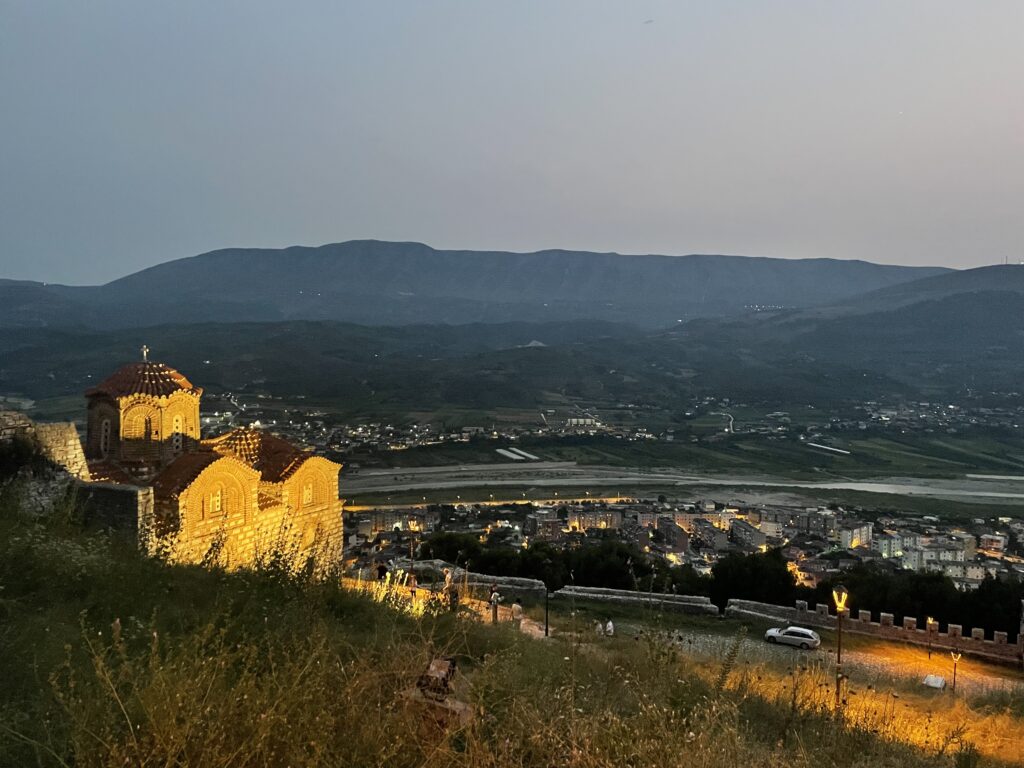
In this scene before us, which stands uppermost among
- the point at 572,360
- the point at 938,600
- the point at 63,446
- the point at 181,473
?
the point at 572,360

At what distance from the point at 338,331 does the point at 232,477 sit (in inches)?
5323

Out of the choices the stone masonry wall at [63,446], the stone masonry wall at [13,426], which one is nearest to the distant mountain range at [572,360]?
the stone masonry wall at [63,446]

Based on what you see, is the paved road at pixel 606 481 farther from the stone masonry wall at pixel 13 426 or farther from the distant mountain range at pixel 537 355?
the stone masonry wall at pixel 13 426

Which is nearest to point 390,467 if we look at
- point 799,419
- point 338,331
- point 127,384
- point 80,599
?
point 127,384

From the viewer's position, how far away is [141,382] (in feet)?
46.4

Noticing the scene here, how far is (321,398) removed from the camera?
3536 inches

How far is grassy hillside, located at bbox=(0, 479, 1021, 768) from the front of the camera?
109 inches

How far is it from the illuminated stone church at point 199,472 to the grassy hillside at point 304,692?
14.7 ft

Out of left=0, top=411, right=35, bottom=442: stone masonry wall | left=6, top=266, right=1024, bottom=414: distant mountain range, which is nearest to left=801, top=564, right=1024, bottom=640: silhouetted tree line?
left=0, top=411, right=35, bottom=442: stone masonry wall

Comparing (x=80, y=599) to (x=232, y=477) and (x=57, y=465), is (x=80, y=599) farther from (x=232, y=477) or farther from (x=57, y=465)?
(x=232, y=477)

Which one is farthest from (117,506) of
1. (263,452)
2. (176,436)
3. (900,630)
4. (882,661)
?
(900,630)

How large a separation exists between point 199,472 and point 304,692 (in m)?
9.78

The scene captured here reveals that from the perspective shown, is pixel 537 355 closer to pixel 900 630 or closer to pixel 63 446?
pixel 900 630

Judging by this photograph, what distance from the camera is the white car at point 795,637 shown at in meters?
13.4
